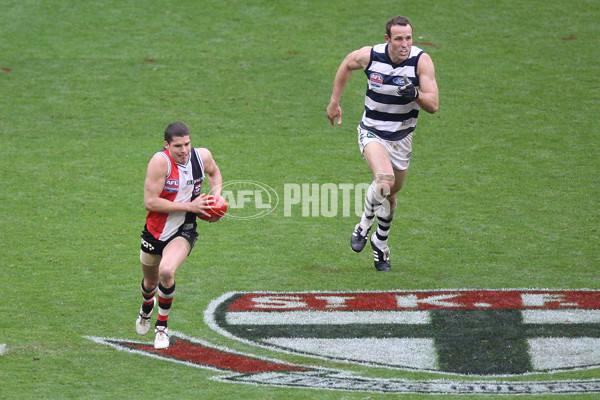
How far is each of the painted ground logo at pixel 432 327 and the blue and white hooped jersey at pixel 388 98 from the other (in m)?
1.83

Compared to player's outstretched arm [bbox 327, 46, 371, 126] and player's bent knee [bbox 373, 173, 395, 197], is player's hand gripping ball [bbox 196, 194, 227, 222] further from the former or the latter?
player's outstretched arm [bbox 327, 46, 371, 126]

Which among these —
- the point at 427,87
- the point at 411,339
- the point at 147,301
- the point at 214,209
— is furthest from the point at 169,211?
the point at 427,87

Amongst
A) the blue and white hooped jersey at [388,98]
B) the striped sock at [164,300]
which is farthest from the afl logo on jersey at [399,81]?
the striped sock at [164,300]

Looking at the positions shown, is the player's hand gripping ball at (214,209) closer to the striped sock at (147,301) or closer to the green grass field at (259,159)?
the striped sock at (147,301)

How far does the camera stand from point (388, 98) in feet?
30.8

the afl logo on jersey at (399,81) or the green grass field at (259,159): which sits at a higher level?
the afl logo on jersey at (399,81)

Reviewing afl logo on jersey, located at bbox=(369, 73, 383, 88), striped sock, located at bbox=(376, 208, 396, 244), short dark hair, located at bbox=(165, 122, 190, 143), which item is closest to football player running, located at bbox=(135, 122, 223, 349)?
short dark hair, located at bbox=(165, 122, 190, 143)

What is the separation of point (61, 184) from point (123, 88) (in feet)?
14.1

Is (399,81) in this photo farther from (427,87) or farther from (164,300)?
(164,300)

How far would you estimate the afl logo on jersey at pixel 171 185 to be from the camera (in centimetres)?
767

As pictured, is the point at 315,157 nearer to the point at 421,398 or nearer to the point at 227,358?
the point at 227,358

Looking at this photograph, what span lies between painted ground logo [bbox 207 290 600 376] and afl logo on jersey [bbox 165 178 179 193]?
1500 mm

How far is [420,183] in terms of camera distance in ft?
42.9

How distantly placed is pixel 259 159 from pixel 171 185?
20.2 feet
